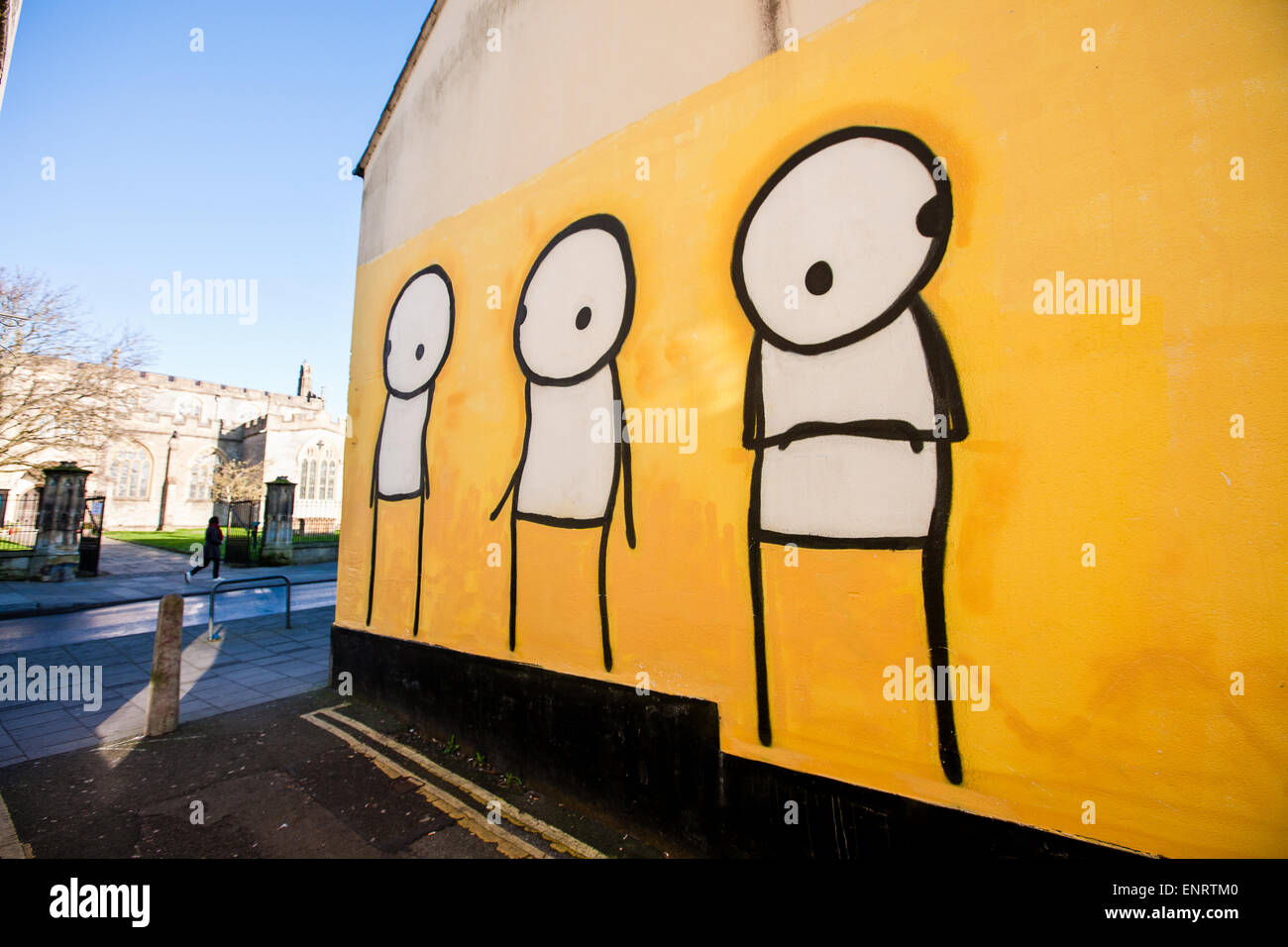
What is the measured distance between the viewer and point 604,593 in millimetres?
3387

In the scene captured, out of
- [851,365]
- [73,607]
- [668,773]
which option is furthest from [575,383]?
[73,607]

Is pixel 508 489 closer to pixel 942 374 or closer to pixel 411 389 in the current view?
pixel 411 389

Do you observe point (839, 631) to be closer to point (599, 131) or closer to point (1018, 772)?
point (1018, 772)

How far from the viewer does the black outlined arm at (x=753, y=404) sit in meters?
2.80

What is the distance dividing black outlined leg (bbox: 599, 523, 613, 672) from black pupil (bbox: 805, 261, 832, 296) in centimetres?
190

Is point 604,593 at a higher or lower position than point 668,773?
higher

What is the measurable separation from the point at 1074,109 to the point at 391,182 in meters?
6.31

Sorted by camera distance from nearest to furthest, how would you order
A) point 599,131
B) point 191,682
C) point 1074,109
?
point 1074,109, point 599,131, point 191,682

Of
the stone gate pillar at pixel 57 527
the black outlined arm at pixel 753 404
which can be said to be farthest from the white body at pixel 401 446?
the stone gate pillar at pixel 57 527

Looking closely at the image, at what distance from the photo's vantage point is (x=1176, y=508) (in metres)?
1.85

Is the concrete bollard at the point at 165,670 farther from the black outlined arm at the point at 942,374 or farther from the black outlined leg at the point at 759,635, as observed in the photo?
the black outlined arm at the point at 942,374

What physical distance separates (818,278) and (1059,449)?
135 centimetres

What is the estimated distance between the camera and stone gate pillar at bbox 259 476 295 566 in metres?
16.5
